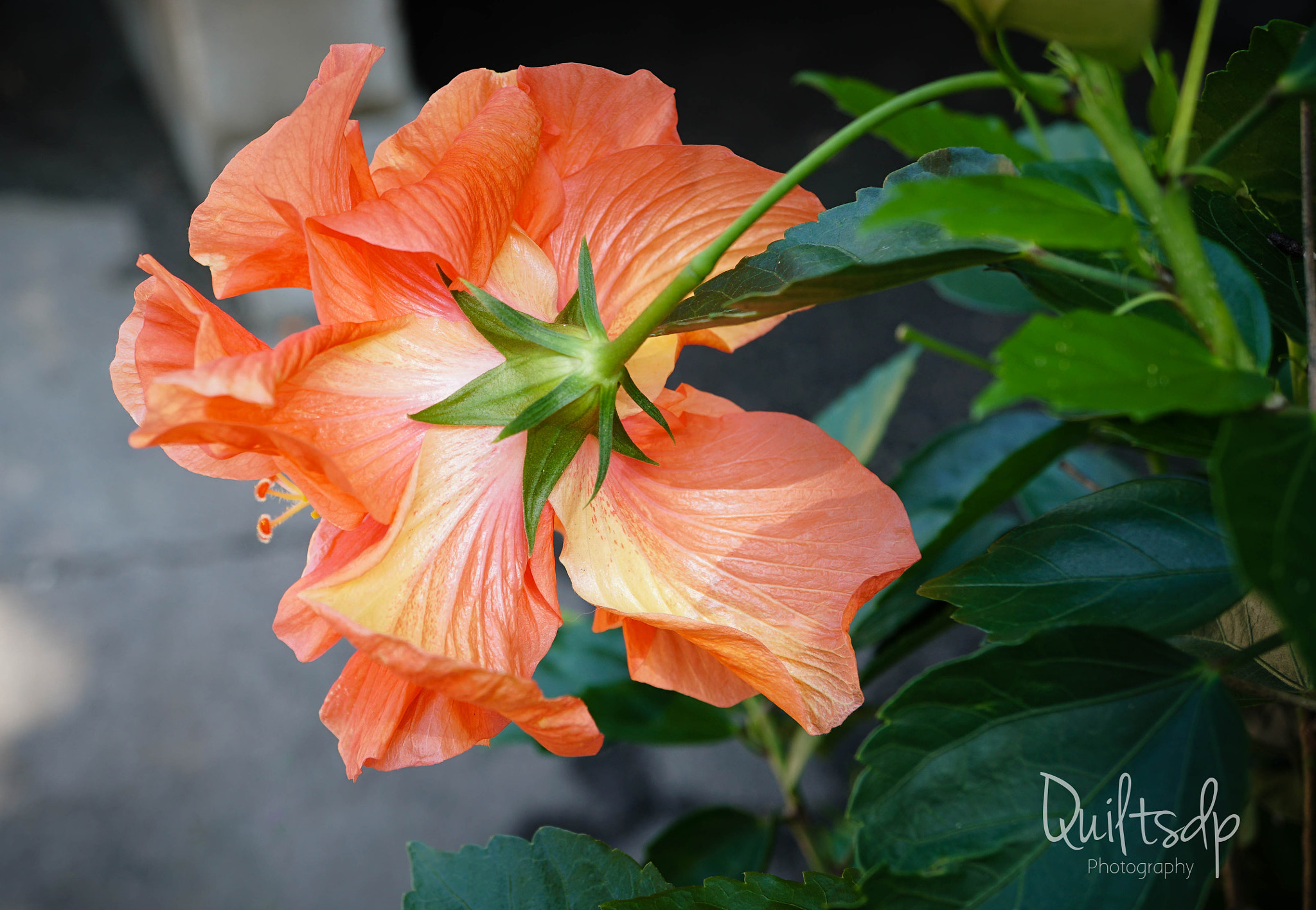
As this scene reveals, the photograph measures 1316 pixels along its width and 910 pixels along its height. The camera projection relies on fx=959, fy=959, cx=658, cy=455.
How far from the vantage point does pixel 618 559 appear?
0.39 m

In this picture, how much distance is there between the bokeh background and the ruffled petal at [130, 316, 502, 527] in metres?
0.86

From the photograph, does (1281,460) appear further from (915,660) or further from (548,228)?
(915,660)

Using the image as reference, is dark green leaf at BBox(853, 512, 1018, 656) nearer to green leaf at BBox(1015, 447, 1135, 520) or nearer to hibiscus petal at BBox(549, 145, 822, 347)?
green leaf at BBox(1015, 447, 1135, 520)

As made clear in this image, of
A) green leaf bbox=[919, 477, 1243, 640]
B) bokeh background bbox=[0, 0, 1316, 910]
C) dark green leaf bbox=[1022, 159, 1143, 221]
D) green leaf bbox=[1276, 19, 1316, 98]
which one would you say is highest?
green leaf bbox=[1276, 19, 1316, 98]

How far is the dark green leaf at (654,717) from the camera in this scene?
29.3 inches

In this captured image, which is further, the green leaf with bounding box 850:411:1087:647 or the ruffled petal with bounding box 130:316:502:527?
the green leaf with bounding box 850:411:1087:647

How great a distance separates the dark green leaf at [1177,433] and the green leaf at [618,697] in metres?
0.45

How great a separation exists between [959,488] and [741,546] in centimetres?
40

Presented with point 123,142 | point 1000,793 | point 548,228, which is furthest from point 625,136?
point 123,142

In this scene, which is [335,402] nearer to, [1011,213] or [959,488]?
[1011,213]

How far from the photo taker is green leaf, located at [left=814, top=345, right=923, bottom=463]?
74cm

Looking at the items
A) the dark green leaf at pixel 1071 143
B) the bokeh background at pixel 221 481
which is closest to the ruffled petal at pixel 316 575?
the dark green leaf at pixel 1071 143

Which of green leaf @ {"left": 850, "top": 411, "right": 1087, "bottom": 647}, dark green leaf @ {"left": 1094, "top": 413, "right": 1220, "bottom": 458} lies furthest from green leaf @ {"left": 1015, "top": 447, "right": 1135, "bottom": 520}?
dark green leaf @ {"left": 1094, "top": 413, "right": 1220, "bottom": 458}

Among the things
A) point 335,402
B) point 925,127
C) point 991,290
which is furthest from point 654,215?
point 991,290
